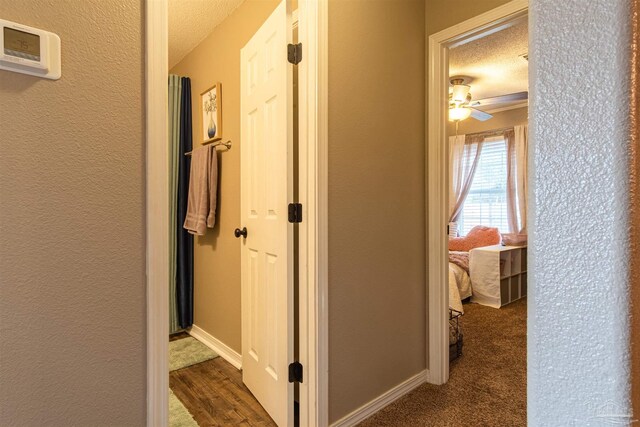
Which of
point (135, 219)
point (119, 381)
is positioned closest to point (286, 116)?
point (135, 219)

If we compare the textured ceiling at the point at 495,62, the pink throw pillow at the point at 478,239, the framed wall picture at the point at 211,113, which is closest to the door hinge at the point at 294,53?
the framed wall picture at the point at 211,113

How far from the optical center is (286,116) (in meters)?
1.66

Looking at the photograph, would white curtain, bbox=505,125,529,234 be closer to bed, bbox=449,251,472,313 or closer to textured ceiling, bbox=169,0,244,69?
bed, bbox=449,251,472,313

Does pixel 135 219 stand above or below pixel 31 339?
above

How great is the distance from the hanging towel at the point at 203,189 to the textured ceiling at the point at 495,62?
2441 millimetres

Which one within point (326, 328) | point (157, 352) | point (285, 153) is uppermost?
point (285, 153)

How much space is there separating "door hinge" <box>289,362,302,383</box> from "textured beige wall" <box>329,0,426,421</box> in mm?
152

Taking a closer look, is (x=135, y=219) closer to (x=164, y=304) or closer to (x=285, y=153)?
(x=164, y=304)

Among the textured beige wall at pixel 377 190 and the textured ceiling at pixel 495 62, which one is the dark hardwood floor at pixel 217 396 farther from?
the textured ceiling at pixel 495 62

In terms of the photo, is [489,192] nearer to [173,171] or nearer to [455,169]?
[455,169]

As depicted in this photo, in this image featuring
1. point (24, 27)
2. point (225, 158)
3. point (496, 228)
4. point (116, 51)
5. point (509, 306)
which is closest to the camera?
point (24, 27)

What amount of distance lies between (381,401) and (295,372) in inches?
21.7

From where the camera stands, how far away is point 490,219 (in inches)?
204

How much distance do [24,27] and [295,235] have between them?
118 cm
